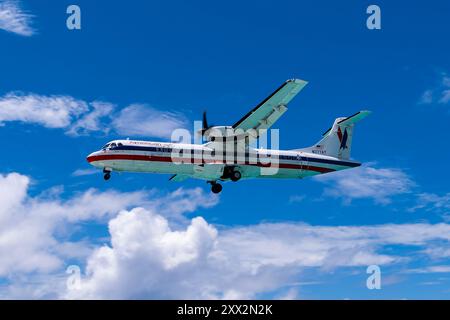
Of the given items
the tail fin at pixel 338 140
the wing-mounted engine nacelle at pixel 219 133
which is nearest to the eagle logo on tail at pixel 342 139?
the tail fin at pixel 338 140

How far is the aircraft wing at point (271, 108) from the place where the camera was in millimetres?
35406

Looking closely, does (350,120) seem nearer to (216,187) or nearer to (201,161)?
(216,187)

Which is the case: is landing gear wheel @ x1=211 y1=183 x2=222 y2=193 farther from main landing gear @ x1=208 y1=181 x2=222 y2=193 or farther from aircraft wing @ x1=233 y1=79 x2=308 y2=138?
aircraft wing @ x1=233 y1=79 x2=308 y2=138

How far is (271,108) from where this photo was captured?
3766 centimetres

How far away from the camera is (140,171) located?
128 ft

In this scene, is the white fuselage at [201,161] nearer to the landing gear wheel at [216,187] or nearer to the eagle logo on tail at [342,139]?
the landing gear wheel at [216,187]

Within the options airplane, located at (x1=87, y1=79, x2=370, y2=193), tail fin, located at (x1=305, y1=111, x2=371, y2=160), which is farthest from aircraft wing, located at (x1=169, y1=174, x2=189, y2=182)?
tail fin, located at (x1=305, y1=111, x2=371, y2=160)

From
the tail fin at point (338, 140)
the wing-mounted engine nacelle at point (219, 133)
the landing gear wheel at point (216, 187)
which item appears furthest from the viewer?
the tail fin at point (338, 140)

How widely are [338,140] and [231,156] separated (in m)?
10.5
